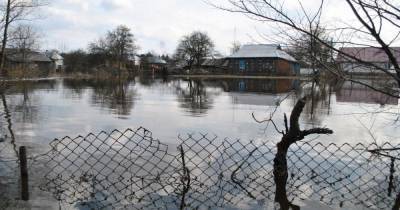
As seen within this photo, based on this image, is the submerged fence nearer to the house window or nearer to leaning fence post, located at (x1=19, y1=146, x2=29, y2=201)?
leaning fence post, located at (x1=19, y1=146, x2=29, y2=201)

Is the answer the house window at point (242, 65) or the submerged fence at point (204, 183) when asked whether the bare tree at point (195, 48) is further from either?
the submerged fence at point (204, 183)

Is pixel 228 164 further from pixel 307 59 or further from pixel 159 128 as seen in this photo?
pixel 159 128

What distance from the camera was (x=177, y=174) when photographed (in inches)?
251

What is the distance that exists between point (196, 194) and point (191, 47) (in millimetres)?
86323

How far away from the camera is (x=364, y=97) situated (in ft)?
82.4

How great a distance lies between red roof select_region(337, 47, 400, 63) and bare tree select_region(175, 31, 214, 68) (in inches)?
3420

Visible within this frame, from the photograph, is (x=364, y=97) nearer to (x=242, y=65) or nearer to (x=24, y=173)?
(x=24, y=173)

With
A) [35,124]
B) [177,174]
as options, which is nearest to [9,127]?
[35,124]

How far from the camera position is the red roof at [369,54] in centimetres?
368

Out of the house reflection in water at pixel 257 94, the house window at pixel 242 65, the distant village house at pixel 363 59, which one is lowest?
the house reflection in water at pixel 257 94

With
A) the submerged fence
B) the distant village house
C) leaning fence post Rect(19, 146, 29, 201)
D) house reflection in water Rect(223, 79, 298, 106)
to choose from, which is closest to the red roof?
the distant village house

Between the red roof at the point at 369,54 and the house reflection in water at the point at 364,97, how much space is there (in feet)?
1.09

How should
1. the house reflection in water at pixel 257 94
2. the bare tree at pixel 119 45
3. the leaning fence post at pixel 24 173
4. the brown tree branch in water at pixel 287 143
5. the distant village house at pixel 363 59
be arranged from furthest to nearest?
1. the bare tree at pixel 119 45
2. the house reflection in water at pixel 257 94
3. the brown tree branch in water at pixel 287 143
4. the leaning fence post at pixel 24 173
5. the distant village house at pixel 363 59

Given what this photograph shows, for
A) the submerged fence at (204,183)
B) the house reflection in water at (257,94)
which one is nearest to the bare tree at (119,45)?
the house reflection in water at (257,94)
